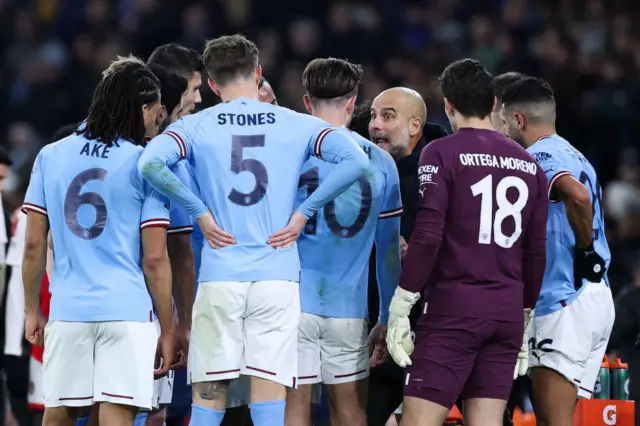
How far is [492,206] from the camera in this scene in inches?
220

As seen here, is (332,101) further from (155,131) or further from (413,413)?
(413,413)

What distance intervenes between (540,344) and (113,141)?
256 centimetres

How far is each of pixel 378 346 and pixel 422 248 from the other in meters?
1.09

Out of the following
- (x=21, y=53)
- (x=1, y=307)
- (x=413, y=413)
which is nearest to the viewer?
(x=413, y=413)

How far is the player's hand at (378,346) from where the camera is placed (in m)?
6.40

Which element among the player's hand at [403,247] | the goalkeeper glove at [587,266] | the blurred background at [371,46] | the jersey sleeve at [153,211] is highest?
the blurred background at [371,46]

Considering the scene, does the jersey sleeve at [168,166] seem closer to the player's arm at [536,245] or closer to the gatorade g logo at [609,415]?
the player's arm at [536,245]

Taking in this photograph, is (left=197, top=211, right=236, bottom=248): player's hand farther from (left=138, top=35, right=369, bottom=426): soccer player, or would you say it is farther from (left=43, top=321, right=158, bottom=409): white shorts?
(left=43, top=321, right=158, bottom=409): white shorts

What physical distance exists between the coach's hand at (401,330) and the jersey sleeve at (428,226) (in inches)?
2.0

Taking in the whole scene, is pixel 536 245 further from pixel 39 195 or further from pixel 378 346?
pixel 39 195

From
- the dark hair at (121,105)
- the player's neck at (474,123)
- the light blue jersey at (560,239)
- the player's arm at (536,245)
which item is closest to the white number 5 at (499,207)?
the player's arm at (536,245)

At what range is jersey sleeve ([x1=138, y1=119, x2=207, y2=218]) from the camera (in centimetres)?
558

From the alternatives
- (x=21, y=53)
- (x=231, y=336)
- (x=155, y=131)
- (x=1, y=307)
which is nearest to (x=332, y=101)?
(x=155, y=131)

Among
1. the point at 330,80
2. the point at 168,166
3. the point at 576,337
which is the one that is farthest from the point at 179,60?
the point at 576,337
